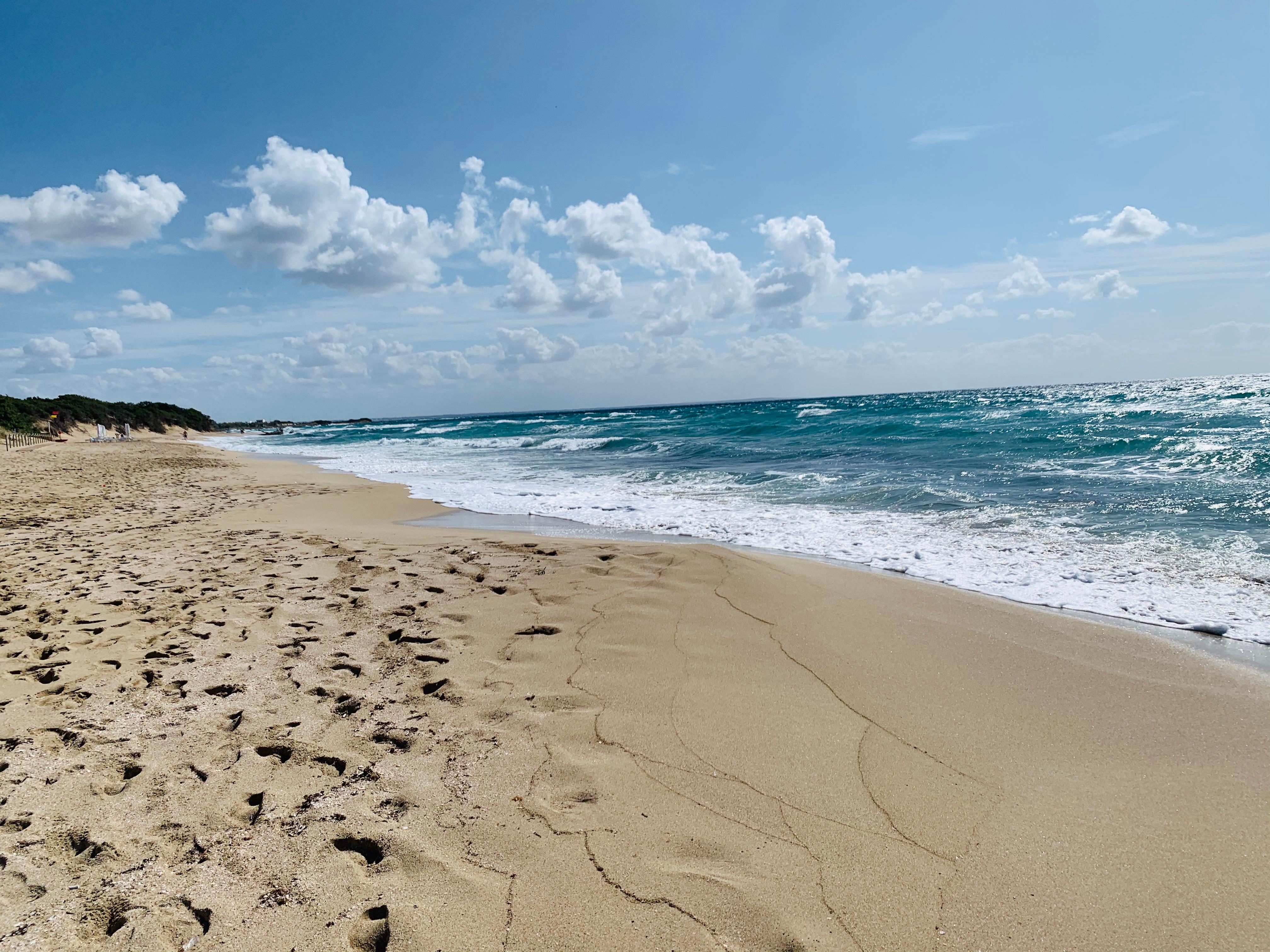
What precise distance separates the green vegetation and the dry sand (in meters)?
38.0

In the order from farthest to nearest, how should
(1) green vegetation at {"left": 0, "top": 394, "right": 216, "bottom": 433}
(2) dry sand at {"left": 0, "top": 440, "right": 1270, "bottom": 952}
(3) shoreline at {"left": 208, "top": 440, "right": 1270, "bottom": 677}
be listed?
(1) green vegetation at {"left": 0, "top": 394, "right": 216, "bottom": 433}, (3) shoreline at {"left": 208, "top": 440, "right": 1270, "bottom": 677}, (2) dry sand at {"left": 0, "top": 440, "right": 1270, "bottom": 952}

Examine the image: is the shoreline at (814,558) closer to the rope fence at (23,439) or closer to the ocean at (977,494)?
the ocean at (977,494)

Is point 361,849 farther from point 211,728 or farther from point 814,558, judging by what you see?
point 814,558

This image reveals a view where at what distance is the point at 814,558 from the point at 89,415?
55.3 metres

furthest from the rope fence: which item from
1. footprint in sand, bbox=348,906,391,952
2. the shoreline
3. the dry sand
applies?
footprint in sand, bbox=348,906,391,952

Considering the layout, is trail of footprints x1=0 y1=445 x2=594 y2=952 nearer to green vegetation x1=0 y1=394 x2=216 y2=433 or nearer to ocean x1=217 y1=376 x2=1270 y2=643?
ocean x1=217 y1=376 x2=1270 y2=643

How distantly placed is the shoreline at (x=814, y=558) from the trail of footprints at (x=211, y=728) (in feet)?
6.92

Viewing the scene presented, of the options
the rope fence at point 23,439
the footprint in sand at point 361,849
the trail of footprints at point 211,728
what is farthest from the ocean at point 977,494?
the rope fence at point 23,439

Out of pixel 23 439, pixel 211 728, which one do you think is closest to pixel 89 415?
pixel 23 439

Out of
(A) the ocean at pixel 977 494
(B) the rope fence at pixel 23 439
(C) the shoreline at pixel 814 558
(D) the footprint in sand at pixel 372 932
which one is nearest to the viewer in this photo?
(D) the footprint in sand at pixel 372 932

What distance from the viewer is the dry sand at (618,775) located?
6.19ft

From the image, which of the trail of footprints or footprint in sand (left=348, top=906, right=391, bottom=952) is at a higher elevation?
the trail of footprints

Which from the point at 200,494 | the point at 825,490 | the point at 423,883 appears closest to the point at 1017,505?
the point at 825,490

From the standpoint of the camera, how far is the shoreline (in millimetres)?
3967
